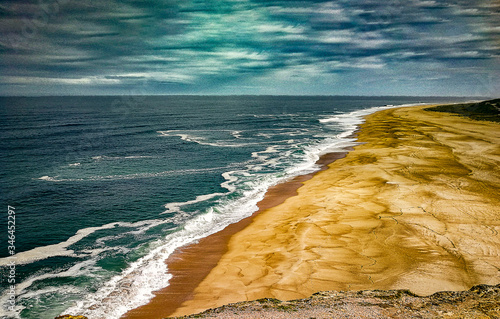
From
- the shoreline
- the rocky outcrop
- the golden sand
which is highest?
the rocky outcrop

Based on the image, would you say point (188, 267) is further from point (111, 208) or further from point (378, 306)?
point (111, 208)

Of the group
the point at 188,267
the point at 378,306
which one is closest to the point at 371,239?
the point at 378,306

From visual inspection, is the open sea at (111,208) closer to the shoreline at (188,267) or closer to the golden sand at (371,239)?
the shoreline at (188,267)

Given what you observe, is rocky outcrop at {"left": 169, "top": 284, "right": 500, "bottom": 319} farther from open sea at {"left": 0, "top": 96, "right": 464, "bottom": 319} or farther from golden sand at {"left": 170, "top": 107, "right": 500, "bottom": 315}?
open sea at {"left": 0, "top": 96, "right": 464, "bottom": 319}

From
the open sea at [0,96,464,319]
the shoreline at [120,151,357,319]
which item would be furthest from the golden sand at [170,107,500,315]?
the open sea at [0,96,464,319]

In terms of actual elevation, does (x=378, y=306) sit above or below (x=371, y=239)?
above

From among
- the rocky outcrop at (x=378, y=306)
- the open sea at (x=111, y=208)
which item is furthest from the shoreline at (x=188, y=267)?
the rocky outcrop at (x=378, y=306)
